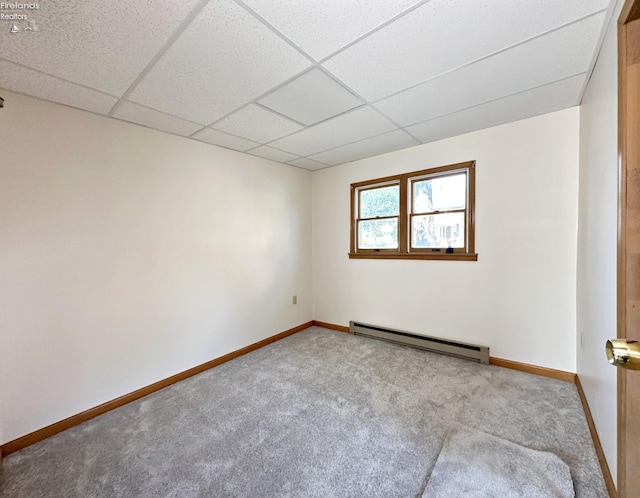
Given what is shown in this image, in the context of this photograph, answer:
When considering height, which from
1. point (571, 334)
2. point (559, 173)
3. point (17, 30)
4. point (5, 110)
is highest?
point (17, 30)

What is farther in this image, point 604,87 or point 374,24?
point 604,87

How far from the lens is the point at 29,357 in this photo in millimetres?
1823

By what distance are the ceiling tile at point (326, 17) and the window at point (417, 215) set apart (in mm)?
1979

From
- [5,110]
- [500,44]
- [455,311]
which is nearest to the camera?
[500,44]

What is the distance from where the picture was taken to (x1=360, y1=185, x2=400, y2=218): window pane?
3.40 meters

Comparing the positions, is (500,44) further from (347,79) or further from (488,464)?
(488,464)

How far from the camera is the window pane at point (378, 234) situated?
343cm

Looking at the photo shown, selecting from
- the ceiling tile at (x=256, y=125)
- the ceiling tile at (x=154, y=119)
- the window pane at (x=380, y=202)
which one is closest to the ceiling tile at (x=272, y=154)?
the ceiling tile at (x=256, y=125)

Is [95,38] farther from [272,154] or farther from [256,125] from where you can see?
[272,154]

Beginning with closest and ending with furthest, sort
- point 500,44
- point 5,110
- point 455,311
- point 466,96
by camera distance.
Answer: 1. point 500,44
2. point 5,110
3. point 466,96
4. point 455,311

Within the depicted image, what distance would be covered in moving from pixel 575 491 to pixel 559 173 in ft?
7.60

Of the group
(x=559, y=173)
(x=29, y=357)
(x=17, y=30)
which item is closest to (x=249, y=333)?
(x=29, y=357)

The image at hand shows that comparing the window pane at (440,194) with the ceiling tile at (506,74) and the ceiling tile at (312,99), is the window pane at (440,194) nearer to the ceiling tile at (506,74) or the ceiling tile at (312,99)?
the ceiling tile at (506,74)

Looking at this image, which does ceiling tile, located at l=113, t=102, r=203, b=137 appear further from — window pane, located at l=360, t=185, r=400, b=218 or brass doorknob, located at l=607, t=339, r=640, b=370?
brass doorknob, located at l=607, t=339, r=640, b=370
